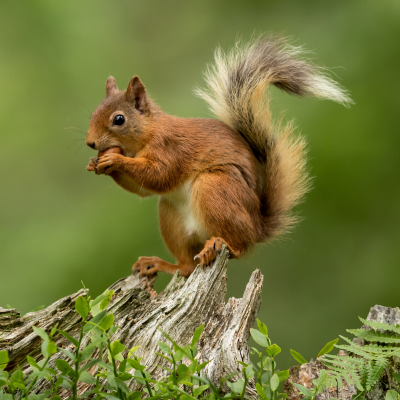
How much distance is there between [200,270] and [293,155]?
70cm

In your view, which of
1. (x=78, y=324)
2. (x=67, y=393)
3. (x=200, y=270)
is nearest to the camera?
(x=67, y=393)

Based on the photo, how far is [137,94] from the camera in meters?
1.94

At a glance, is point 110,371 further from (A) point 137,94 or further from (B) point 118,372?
(A) point 137,94

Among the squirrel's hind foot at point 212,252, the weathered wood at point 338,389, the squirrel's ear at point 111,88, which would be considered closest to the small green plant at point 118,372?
the weathered wood at point 338,389

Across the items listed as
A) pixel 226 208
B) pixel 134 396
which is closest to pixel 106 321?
pixel 134 396

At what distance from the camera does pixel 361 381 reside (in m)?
1.13

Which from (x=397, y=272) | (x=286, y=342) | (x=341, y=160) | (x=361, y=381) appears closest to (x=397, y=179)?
(x=341, y=160)

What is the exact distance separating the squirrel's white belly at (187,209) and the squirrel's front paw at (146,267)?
0.19 m

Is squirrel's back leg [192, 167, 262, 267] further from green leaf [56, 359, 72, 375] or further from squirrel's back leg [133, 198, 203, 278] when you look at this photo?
green leaf [56, 359, 72, 375]

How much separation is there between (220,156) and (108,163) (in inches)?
17.0

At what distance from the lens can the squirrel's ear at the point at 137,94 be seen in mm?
1896

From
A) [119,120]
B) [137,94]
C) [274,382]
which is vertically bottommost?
[274,382]

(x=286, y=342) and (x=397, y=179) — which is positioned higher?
(x=397, y=179)

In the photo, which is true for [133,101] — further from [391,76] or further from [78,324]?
[391,76]
